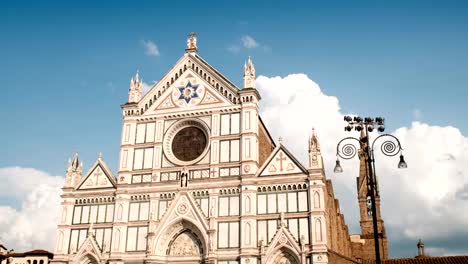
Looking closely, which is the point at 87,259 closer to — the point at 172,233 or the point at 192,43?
the point at 172,233

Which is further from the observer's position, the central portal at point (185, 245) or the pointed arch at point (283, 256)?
the central portal at point (185, 245)

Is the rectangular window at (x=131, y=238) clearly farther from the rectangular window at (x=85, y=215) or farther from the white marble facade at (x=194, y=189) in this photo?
the rectangular window at (x=85, y=215)

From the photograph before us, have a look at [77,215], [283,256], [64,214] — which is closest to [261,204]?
[283,256]

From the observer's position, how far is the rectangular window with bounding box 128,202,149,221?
34750 mm

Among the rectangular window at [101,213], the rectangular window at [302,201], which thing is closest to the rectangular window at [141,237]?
the rectangular window at [101,213]

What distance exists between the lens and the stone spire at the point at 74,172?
123 ft

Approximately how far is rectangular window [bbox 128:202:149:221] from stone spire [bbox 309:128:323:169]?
12433 millimetres

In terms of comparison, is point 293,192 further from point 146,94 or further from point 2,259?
point 2,259

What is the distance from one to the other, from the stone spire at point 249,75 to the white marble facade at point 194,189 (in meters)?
0.08

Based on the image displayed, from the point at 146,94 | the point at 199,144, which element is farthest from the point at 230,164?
the point at 146,94

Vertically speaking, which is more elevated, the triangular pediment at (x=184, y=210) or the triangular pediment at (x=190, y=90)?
the triangular pediment at (x=190, y=90)

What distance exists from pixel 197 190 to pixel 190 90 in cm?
827

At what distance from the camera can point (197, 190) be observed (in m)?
34.1

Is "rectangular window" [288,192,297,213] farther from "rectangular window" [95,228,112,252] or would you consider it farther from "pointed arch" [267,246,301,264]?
"rectangular window" [95,228,112,252]
